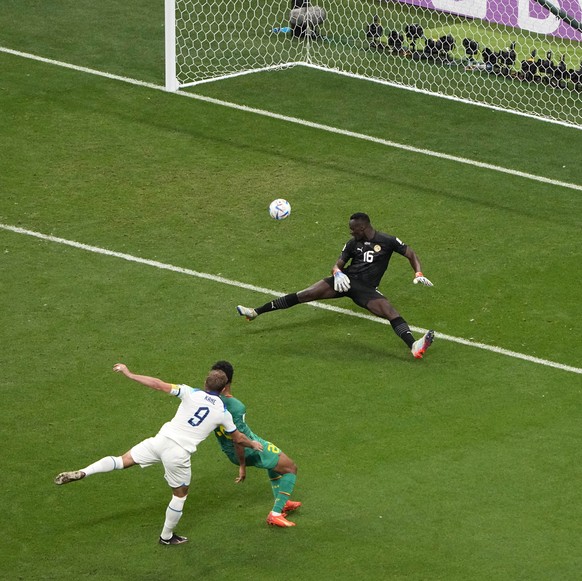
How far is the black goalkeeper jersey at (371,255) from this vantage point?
17578 mm

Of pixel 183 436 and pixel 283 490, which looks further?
pixel 283 490

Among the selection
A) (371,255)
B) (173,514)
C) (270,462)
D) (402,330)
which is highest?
(371,255)

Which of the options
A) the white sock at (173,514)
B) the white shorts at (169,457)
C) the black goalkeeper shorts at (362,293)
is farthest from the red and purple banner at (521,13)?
the white sock at (173,514)

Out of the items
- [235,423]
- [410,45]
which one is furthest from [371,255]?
[410,45]

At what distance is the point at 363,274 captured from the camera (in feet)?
58.0

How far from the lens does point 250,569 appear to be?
13281 mm

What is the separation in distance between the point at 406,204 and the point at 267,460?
828cm

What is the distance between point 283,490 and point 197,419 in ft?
3.89

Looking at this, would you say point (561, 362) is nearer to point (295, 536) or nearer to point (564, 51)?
point (295, 536)

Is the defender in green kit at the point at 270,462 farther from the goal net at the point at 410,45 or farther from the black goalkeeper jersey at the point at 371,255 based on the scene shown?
the goal net at the point at 410,45

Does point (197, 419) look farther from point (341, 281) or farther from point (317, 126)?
point (317, 126)

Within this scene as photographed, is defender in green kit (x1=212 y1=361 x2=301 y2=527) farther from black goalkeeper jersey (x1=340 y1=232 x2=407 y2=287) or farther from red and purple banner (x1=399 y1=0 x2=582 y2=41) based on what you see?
red and purple banner (x1=399 y1=0 x2=582 y2=41)

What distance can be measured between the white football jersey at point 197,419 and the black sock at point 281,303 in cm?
449

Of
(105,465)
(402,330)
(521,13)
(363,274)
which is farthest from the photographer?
(521,13)
